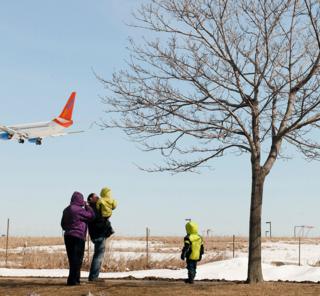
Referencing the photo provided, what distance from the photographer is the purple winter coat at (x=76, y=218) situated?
13617mm

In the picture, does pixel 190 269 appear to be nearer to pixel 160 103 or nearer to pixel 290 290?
pixel 290 290

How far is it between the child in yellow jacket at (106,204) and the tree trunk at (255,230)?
119 inches

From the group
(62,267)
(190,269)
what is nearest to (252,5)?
(190,269)

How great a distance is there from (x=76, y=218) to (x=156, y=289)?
7.09 feet

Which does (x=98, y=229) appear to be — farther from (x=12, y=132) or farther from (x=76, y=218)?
(x=12, y=132)

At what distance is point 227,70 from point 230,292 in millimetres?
5088

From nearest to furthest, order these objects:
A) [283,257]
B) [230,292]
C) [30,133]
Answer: [230,292]
[283,257]
[30,133]

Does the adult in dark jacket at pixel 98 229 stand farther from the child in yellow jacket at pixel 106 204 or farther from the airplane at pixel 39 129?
the airplane at pixel 39 129

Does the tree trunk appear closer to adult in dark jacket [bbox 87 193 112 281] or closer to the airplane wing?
adult in dark jacket [bbox 87 193 112 281]

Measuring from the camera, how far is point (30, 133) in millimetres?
46094

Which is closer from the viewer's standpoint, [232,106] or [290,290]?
[290,290]

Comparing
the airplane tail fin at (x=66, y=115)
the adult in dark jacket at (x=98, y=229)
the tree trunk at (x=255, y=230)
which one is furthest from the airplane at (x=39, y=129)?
the tree trunk at (x=255, y=230)

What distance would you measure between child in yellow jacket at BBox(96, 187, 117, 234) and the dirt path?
136 centimetres

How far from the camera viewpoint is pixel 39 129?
155ft
